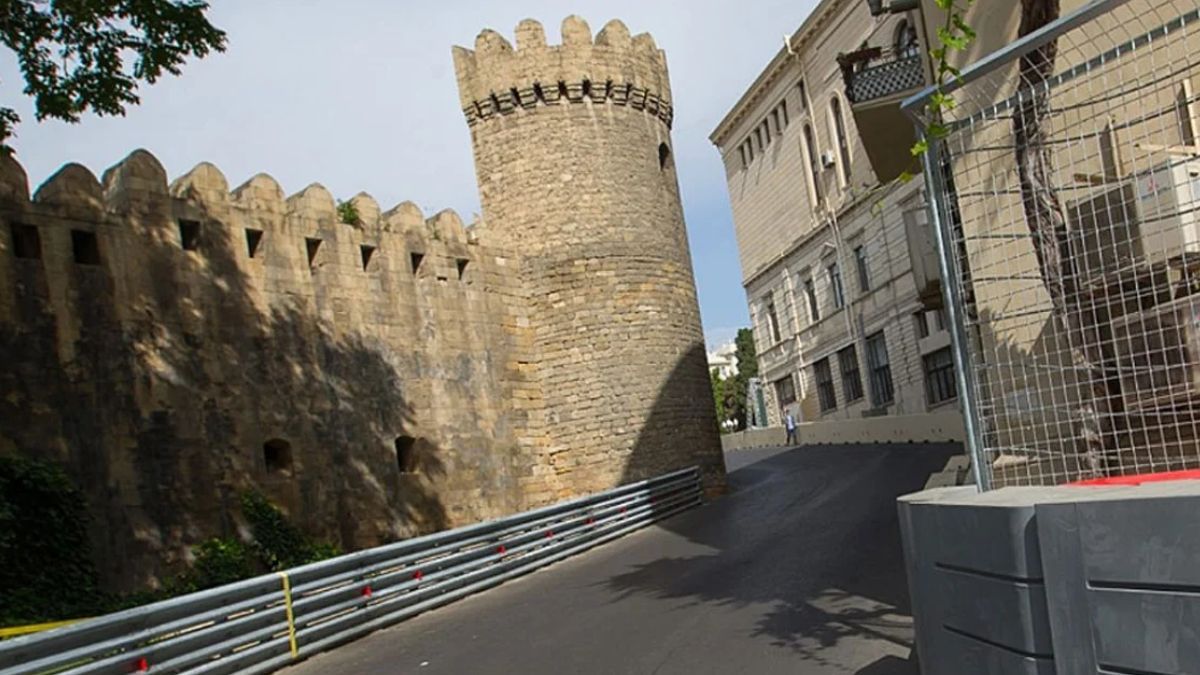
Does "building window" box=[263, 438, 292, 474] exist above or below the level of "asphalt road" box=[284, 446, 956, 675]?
above

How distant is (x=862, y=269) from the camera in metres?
38.2

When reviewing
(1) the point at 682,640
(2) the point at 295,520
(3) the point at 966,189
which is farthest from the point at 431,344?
(3) the point at 966,189

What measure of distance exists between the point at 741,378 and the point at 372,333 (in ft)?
209

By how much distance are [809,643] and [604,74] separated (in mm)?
17117

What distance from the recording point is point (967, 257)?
15.9 feet

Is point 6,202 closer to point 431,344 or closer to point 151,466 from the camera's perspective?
point 151,466

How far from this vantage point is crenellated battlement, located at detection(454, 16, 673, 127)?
22.8 metres

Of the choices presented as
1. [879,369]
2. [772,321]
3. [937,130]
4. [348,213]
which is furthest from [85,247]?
[772,321]

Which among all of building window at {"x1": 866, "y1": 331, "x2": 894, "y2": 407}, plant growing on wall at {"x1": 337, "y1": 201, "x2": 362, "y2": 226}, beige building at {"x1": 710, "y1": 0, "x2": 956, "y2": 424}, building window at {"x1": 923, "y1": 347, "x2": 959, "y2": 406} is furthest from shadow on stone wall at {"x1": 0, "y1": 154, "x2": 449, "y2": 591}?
building window at {"x1": 866, "y1": 331, "x2": 894, "y2": 407}

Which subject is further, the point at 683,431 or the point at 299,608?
the point at 683,431

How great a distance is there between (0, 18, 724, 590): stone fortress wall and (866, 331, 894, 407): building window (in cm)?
1464

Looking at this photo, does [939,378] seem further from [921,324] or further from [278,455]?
[278,455]

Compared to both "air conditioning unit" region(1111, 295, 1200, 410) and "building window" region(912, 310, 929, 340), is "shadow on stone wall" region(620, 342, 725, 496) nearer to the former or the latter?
"building window" region(912, 310, 929, 340)

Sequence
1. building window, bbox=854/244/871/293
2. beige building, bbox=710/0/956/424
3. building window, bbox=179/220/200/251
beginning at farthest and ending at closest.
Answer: building window, bbox=854/244/871/293, beige building, bbox=710/0/956/424, building window, bbox=179/220/200/251
